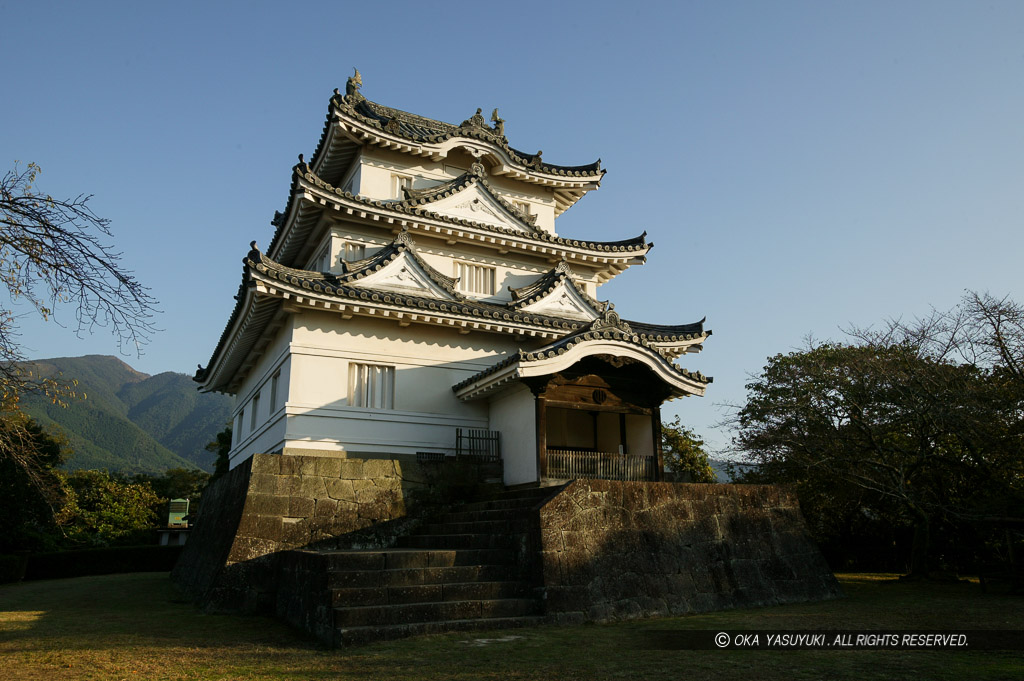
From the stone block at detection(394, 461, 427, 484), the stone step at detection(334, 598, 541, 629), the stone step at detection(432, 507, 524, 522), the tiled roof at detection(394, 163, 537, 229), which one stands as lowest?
the stone step at detection(334, 598, 541, 629)

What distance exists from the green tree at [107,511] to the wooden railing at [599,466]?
972 inches

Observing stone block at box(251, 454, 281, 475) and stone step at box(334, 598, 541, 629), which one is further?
stone block at box(251, 454, 281, 475)

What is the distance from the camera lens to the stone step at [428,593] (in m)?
8.48

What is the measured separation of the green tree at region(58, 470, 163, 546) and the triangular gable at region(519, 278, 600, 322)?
75.1 feet

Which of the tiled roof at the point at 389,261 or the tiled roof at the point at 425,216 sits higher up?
the tiled roof at the point at 425,216

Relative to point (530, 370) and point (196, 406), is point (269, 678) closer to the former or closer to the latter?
point (530, 370)

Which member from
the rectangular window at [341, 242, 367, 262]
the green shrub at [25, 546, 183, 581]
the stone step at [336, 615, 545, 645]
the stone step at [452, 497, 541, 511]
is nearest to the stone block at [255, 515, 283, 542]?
the stone step at [452, 497, 541, 511]

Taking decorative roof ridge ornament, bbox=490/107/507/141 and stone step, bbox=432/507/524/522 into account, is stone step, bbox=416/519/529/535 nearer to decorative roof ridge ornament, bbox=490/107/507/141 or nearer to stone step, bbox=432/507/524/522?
stone step, bbox=432/507/524/522

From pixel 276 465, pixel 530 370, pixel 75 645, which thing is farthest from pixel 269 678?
pixel 530 370

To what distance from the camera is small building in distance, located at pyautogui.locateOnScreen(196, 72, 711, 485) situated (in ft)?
45.4

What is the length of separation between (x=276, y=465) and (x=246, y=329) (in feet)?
17.0

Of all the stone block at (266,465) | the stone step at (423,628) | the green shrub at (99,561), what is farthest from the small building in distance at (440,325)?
the green shrub at (99,561)

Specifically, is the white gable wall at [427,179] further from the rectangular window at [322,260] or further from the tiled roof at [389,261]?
the tiled roof at [389,261]

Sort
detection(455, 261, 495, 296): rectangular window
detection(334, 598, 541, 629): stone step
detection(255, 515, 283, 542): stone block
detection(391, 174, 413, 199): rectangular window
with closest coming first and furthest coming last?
detection(334, 598, 541, 629): stone step, detection(255, 515, 283, 542): stone block, detection(455, 261, 495, 296): rectangular window, detection(391, 174, 413, 199): rectangular window
